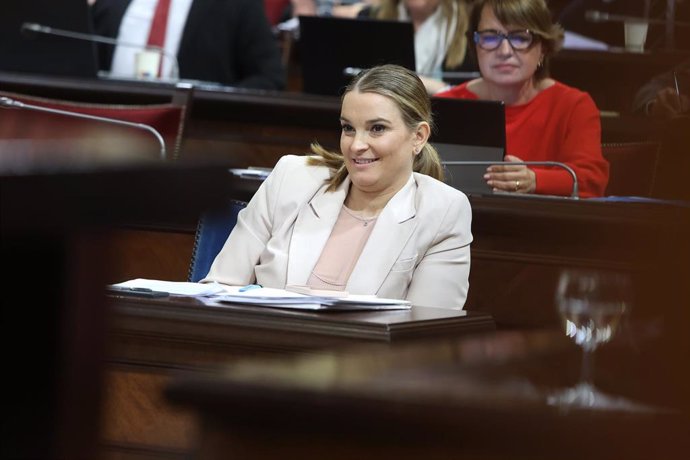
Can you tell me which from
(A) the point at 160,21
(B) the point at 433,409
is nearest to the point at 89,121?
(A) the point at 160,21

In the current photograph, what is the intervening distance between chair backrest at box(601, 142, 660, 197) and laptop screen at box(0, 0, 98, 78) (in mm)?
2006

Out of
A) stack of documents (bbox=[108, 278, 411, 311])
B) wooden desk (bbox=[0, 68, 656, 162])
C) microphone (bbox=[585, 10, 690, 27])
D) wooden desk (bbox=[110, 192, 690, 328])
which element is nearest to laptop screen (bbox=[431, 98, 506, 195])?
wooden desk (bbox=[110, 192, 690, 328])

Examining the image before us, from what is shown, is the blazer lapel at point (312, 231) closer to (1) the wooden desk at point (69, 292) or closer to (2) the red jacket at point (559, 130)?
(2) the red jacket at point (559, 130)

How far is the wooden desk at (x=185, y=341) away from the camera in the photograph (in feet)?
6.37

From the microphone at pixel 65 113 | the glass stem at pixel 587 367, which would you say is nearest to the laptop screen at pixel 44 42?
the microphone at pixel 65 113

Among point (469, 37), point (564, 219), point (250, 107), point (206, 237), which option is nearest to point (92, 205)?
point (206, 237)

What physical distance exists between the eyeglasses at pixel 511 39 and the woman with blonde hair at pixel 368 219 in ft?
3.41

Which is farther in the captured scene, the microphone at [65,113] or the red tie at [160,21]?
the red tie at [160,21]

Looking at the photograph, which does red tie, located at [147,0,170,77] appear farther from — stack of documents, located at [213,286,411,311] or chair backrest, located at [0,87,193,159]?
stack of documents, located at [213,286,411,311]

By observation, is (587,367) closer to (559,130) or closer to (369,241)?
(369,241)

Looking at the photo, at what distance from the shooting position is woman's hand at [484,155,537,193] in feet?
11.1

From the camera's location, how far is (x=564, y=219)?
3.04m

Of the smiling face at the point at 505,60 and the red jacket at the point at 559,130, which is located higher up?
the smiling face at the point at 505,60

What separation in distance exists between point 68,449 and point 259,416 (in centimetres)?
12
